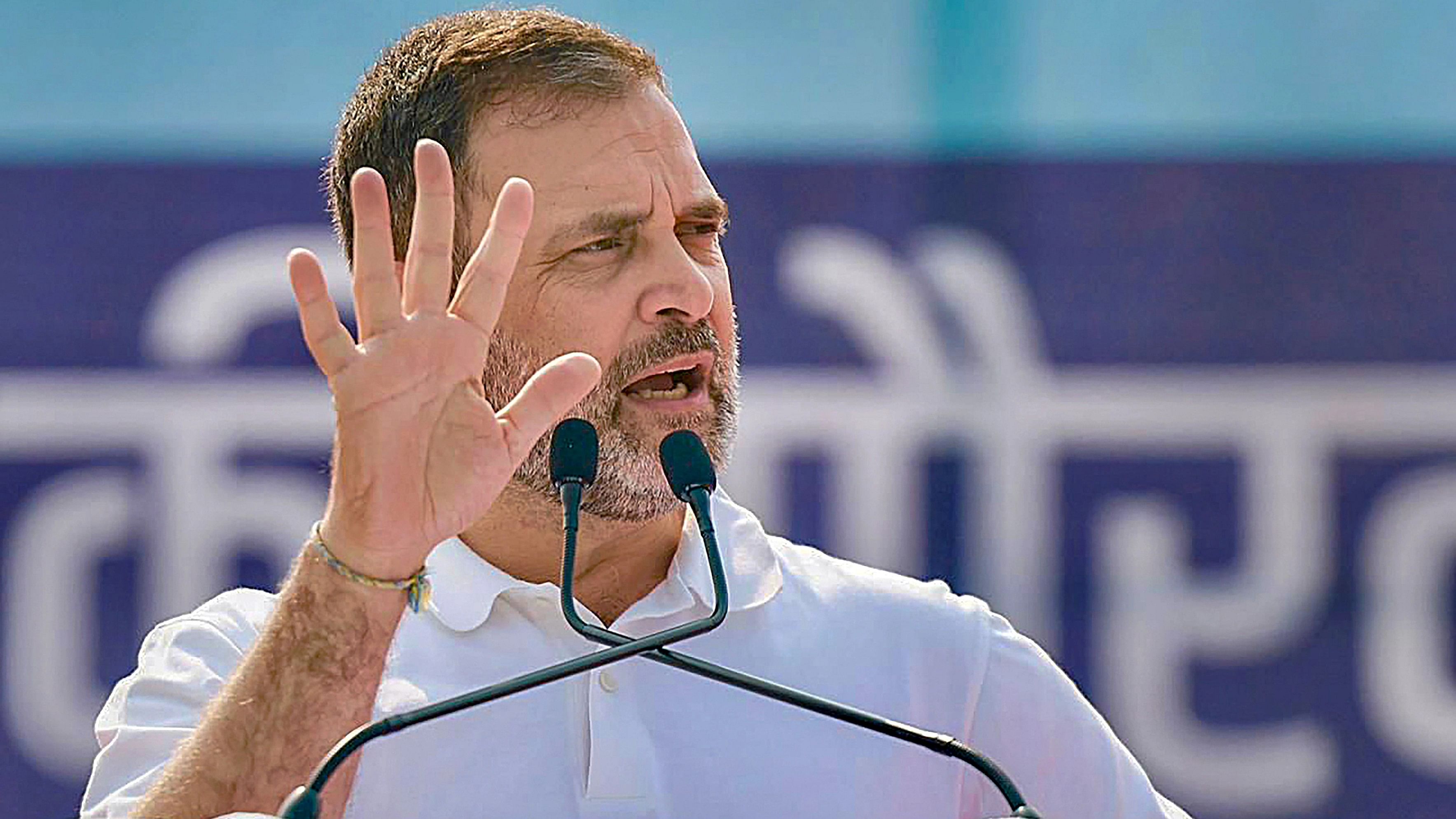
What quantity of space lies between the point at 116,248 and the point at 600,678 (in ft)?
5.71

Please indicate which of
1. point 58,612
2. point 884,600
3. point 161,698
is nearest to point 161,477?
point 58,612

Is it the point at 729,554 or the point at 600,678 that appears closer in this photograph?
→ the point at 600,678

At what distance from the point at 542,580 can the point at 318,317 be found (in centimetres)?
56

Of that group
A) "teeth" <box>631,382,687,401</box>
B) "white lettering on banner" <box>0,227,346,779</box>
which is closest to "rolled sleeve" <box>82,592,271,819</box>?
"teeth" <box>631,382,687,401</box>

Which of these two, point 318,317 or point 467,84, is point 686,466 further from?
point 467,84

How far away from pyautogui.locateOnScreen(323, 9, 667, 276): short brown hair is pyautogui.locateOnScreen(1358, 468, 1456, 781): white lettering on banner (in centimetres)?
165

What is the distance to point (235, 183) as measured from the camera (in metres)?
3.22

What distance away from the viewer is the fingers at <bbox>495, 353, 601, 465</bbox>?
1.49 metres

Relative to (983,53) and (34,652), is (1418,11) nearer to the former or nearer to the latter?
(983,53)

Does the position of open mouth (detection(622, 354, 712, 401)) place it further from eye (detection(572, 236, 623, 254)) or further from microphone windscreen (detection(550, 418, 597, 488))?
microphone windscreen (detection(550, 418, 597, 488))

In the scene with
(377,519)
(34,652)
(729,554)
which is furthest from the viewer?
(34,652)

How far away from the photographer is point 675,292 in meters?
1.88

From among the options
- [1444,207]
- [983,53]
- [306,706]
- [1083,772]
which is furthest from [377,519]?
[1444,207]

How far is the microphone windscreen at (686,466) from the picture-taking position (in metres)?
1.53
